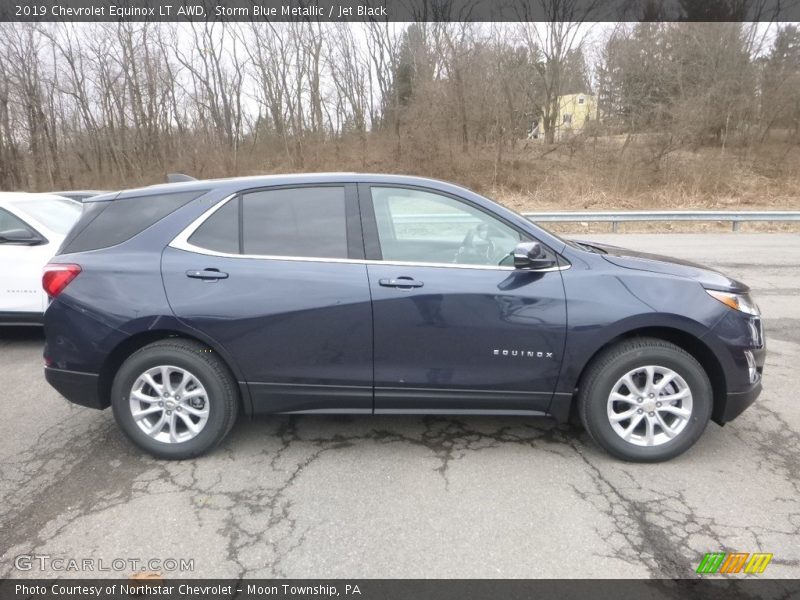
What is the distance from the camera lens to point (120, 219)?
348 cm

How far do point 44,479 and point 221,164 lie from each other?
27.8m

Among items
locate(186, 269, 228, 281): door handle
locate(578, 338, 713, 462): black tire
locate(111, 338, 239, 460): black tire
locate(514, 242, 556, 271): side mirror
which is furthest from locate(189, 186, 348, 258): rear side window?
locate(578, 338, 713, 462): black tire

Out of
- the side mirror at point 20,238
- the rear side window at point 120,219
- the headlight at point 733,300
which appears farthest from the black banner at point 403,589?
the side mirror at point 20,238

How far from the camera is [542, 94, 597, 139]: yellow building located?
26.7 m

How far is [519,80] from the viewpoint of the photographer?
2642cm

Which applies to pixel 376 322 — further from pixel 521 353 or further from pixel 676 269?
pixel 676 269

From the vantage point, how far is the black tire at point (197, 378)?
3.28 metres

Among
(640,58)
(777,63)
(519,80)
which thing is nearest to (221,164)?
(519,80)

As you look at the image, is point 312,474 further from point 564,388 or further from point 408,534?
point 564,388

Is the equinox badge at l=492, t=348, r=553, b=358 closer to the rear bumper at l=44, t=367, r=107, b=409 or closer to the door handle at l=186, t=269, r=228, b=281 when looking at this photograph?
the door handle at l=186, t=269, r=228, b=281

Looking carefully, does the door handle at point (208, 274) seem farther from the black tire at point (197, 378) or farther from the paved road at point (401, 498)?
the paved road at point (401, 498)

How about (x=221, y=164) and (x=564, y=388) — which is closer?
(x=564, y=388)

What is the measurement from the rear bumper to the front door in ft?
5.98

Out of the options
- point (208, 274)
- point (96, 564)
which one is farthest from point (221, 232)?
point (96, 564)
